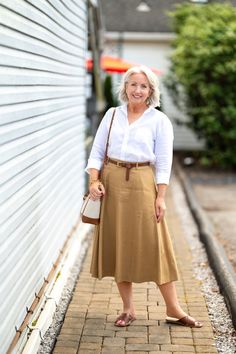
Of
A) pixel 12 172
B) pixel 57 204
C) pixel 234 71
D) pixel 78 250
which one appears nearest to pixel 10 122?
pixel 12 172

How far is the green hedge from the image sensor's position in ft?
50.9

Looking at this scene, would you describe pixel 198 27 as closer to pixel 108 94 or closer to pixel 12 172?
pixel 108 94

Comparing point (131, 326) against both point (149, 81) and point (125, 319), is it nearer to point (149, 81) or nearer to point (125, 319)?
point (125, 319)

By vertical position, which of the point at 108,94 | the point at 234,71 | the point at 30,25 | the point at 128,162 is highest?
the point at 30,25

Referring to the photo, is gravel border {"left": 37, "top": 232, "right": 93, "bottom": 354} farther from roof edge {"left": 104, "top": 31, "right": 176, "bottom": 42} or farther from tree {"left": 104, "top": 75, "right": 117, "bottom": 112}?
roof edge {"left": 104, "top": 31, "right": 176, "bottom": 42}

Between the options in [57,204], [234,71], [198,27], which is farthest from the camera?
[198,27]

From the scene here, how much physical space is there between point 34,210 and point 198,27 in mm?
12623

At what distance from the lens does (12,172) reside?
14.6 ft

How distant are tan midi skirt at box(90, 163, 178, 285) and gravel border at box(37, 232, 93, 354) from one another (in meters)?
0.71

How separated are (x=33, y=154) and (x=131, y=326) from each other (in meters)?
1.57

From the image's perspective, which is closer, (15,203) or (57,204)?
(15,203)

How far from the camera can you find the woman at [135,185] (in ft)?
16.3

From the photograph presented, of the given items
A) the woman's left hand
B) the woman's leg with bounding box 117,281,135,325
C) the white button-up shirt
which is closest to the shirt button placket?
the white button-up shirt

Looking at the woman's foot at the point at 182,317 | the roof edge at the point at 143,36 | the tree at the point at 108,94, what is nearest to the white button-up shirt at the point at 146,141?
the woman's foot at the point at 182,317
